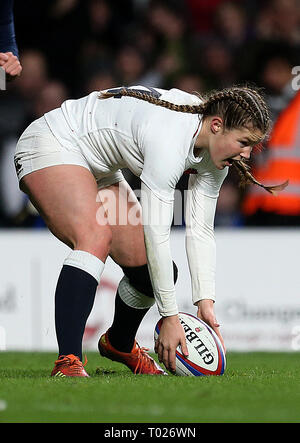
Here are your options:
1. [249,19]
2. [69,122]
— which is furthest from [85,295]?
[249,19]

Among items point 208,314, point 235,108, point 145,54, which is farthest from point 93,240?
point 145,54

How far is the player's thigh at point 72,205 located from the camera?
14.8 ft

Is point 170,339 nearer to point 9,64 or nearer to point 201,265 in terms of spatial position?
point 201,265

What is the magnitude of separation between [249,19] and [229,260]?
3.07 meters

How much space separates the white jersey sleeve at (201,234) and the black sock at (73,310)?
2.13 ft

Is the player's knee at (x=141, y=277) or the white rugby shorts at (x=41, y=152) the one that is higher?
the white rugby shorts at (x=41, y=152)

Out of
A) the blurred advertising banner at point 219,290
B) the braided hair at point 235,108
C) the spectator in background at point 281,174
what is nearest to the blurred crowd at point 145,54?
the spectator in background at point 281,174

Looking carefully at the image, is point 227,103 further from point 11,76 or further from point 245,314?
point 245,314

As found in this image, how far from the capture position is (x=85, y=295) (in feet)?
14.8

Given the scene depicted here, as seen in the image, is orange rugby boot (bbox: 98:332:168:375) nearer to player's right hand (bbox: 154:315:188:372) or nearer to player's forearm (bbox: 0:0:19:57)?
player's right hand (bbox: 154:315:188:372)

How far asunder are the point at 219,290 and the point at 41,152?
3.44m

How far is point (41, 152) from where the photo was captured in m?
4.70

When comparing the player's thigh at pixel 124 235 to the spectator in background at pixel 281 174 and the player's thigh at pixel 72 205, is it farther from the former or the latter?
the spectator in background at pixel 281 174
